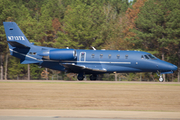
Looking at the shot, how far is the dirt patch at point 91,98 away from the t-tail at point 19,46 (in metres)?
7.20

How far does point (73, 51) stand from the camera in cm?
2758

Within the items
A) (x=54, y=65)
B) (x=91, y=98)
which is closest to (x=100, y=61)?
(x=54, y=65)

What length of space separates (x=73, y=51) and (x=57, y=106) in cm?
1206

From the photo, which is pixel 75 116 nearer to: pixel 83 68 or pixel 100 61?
pixel 83 68

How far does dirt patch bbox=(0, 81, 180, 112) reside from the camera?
15977 millimetres

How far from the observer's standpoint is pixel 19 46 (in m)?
29.4

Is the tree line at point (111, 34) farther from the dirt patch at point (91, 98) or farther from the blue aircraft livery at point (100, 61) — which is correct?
the dirt patch at point (91, 98)

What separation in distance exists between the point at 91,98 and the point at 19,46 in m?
13.9

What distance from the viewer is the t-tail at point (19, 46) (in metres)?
29.3

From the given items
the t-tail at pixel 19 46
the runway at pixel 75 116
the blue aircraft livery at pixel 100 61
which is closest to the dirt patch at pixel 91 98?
the runway at pixel 75 116

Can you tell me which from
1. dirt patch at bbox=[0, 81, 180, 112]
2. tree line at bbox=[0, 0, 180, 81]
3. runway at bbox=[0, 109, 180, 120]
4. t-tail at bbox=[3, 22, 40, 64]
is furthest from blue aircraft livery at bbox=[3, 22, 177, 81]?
runway at bbox=[0, 109, 180, 120]

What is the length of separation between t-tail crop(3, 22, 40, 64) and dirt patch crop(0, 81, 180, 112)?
720cm

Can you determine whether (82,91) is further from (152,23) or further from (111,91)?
(152,23)

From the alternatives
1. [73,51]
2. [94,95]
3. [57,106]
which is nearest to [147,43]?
[73,51]
